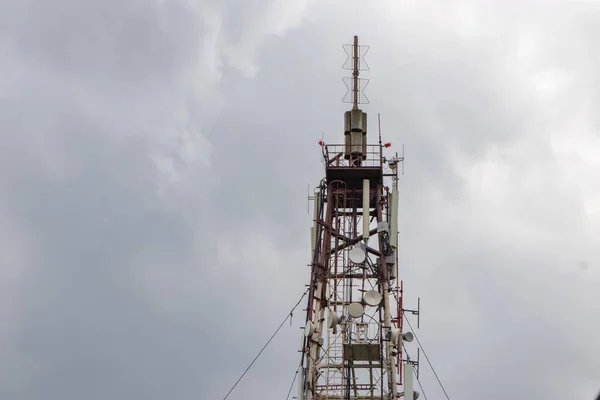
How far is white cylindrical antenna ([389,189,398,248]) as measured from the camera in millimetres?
85000

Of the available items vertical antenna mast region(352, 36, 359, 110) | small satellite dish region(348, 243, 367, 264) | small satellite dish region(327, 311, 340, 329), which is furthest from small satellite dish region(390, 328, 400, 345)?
vertical antenna mast region(352, 36, 359, 110)

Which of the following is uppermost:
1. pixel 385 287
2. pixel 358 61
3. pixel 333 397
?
pixel 358 61

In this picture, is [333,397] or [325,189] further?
[325,189]

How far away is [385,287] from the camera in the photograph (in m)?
83.4

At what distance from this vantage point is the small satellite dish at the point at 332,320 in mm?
81438

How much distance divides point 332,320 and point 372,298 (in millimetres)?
2509

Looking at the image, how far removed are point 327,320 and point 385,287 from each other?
394cm

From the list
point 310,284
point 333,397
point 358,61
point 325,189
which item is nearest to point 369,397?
point 333,397

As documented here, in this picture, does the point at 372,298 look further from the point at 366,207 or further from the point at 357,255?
the point at 366,207

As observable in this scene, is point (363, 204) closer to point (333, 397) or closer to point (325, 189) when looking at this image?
point (325, 189)

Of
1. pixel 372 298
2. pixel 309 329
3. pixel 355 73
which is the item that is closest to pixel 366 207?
pixel 372 298

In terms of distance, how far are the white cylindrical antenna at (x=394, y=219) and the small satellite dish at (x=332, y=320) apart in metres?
5.63

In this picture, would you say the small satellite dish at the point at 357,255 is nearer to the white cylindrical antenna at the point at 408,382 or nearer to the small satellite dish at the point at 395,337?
the small satellite dish at the point at 395,337

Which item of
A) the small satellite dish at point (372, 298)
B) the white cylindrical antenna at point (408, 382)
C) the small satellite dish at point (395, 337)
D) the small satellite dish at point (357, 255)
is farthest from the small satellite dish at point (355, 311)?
the white cylindrical antenna at point (408, 382)
